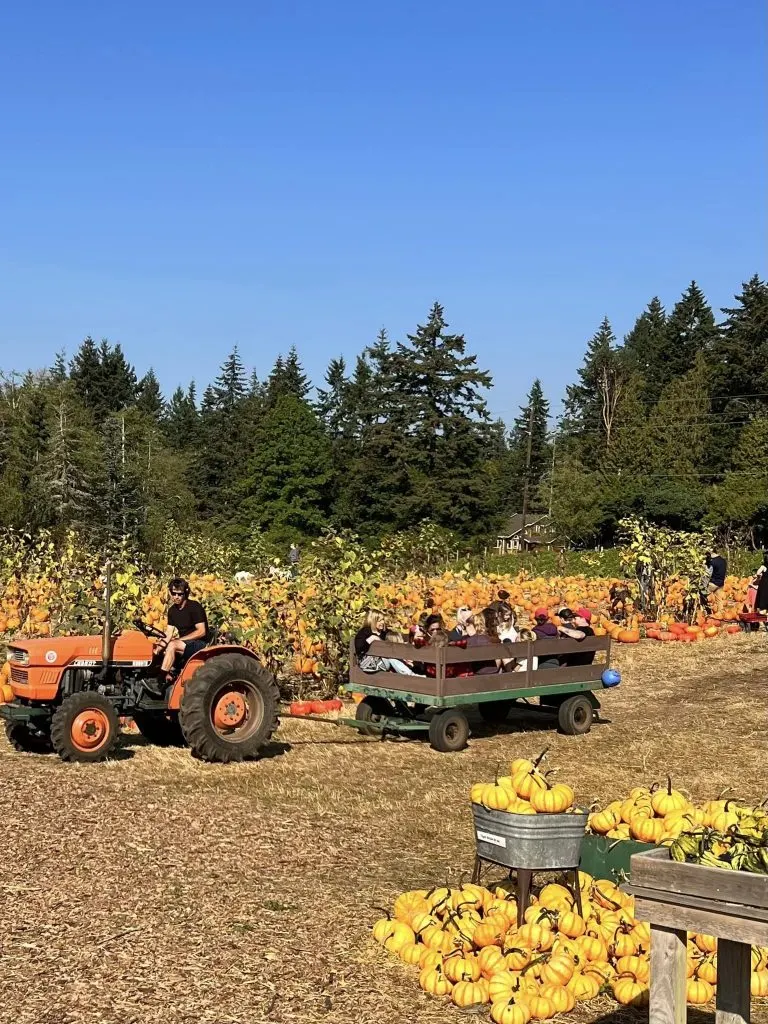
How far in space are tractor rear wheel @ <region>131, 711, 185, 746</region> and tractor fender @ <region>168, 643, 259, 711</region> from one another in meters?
0.70

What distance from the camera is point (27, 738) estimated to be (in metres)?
10.8

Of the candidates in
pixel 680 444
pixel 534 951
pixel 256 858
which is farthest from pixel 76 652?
pixel 680 444

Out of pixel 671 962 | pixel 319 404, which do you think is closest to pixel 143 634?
pixel 671 962

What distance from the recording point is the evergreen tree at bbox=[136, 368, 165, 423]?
104m

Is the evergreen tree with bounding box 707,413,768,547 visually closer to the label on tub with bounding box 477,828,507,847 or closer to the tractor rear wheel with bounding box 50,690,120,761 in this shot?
the tractor rear wheel with bounding box 50,690,120,761

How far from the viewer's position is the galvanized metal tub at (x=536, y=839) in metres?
5.97

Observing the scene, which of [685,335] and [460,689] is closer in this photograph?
[460,689]

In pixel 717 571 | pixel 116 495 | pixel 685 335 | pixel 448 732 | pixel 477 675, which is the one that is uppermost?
pixel 685 335

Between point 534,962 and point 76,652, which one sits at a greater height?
point 76,652

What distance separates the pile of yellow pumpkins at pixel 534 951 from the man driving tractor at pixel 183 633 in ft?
16.6

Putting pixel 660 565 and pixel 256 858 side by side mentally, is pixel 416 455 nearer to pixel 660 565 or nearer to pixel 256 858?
pixel 660 565

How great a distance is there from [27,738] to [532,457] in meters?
89.4

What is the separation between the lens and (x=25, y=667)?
10.4 meters

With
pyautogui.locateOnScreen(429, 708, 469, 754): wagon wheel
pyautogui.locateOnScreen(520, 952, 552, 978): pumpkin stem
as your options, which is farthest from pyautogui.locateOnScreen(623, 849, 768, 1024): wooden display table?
pyautogui.locateOnScreen(429, 708, 469, 754): wagon wheel
